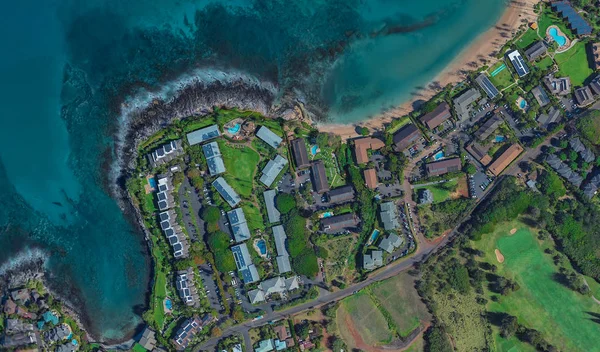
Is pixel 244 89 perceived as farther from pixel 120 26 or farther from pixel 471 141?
pixel 471 141

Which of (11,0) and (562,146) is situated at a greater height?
(11,0)

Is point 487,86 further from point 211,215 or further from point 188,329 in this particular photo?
point 188,329

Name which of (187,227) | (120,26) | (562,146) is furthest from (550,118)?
(120,26)

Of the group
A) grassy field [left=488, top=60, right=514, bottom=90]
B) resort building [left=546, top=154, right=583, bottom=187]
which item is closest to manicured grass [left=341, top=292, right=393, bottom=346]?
resort building [left=546, top=154, right=583, bottom=187]

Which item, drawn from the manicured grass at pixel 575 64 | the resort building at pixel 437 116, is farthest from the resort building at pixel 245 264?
the manicured grass at pixel 575 64

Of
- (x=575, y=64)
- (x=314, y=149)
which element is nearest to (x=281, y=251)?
(x=314, y=149)
